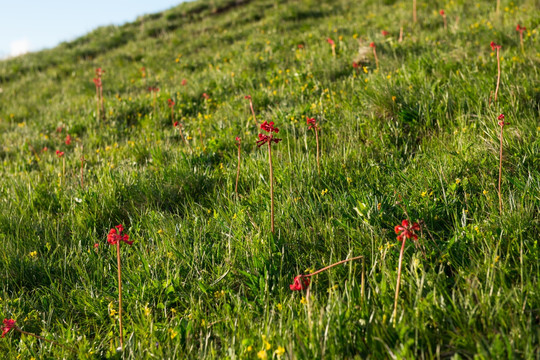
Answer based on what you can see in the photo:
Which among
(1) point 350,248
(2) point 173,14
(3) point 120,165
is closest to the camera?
(1) point 350,248

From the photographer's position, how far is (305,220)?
99.3 inches

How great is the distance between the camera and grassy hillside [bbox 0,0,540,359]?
5.77ft

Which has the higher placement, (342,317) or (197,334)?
(342,317)

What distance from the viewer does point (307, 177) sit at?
2.98 meters

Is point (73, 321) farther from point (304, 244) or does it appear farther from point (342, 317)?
point (342, 317)

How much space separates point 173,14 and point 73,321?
1423cm

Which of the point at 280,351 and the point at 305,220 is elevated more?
the point at 305,220

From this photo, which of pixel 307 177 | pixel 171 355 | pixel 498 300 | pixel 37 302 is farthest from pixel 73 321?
pixel 498 300

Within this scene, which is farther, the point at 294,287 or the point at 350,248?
the point at 350,248

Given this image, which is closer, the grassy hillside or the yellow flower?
the yellow flower

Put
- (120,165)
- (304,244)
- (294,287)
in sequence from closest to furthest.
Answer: (294,287)
(304,244)
(120,165)

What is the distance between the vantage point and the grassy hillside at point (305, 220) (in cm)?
176

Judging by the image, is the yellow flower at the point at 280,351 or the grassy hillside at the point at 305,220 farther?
the grassy hillside at the point at 305,220

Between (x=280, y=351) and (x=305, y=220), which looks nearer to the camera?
(x=280, y=351)
